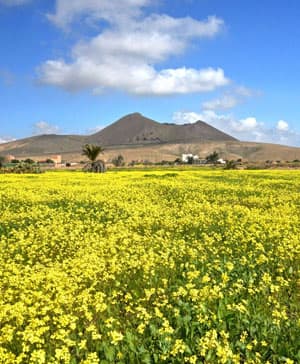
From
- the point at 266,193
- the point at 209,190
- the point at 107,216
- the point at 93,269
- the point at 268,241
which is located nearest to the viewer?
the point at 93,269

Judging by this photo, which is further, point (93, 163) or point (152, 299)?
point (93, 163)

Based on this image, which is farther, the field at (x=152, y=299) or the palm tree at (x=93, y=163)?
the palm tree at (x=93, y=163)

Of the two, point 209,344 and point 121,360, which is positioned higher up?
point 209,344

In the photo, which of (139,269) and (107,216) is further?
(107,216)

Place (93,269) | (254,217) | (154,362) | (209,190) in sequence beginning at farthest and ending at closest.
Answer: (209,190) < (254,217) < (93,269) < (154,362)

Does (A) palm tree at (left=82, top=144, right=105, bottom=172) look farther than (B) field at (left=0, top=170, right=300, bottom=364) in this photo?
Yes

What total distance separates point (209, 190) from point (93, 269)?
59.8ft

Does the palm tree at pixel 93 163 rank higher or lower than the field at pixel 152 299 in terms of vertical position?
higher

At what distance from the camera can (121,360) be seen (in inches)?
204

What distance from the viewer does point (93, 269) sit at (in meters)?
8.45

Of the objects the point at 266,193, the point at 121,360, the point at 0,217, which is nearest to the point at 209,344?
the point at 121,360

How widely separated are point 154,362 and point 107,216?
35.6 ft

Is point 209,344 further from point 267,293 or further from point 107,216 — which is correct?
point 107,216

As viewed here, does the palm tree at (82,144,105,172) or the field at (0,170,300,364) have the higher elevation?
the palm tree at (82,144,105,172)
